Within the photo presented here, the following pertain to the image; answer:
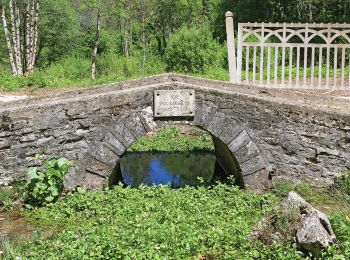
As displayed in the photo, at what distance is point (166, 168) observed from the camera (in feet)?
39.5

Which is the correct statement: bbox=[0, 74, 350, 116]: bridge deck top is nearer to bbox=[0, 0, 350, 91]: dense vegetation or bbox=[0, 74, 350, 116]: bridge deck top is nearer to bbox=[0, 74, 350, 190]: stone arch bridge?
bbox=[0, 74, 350, 190]: stone arch bridge

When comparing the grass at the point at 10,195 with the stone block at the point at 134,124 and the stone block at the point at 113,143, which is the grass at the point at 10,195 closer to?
the stone block at the point at 113,143

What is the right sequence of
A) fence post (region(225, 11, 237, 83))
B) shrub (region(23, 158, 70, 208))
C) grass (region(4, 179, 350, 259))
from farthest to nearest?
fence post (region(225, 11, 237, 83))
shrub (region(23, 158, 70, 208))
grass (region(4, 179, 350, 259))

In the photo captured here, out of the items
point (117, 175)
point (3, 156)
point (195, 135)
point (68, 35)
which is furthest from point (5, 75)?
point (68, 35)

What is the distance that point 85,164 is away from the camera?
7418 millimetres

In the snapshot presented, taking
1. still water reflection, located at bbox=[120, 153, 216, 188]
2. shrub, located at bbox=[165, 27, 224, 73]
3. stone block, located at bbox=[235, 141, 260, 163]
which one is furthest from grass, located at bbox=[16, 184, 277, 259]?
shrub, located at bbox=[165, 27, 224, 73]

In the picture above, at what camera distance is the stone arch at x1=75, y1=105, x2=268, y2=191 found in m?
7.42

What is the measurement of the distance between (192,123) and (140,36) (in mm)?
29088

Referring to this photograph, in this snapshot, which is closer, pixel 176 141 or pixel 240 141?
pixel 240 141

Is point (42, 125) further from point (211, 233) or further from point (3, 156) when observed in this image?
point (211, 233)

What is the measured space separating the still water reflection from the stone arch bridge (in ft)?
9.61

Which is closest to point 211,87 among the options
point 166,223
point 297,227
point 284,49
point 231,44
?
point 231,44

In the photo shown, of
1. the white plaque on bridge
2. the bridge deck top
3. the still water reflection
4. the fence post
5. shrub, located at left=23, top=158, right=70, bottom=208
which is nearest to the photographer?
shrub, located at left=23, top=158, right=70, bottom=208

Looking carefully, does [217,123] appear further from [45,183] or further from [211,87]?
[45,183]
